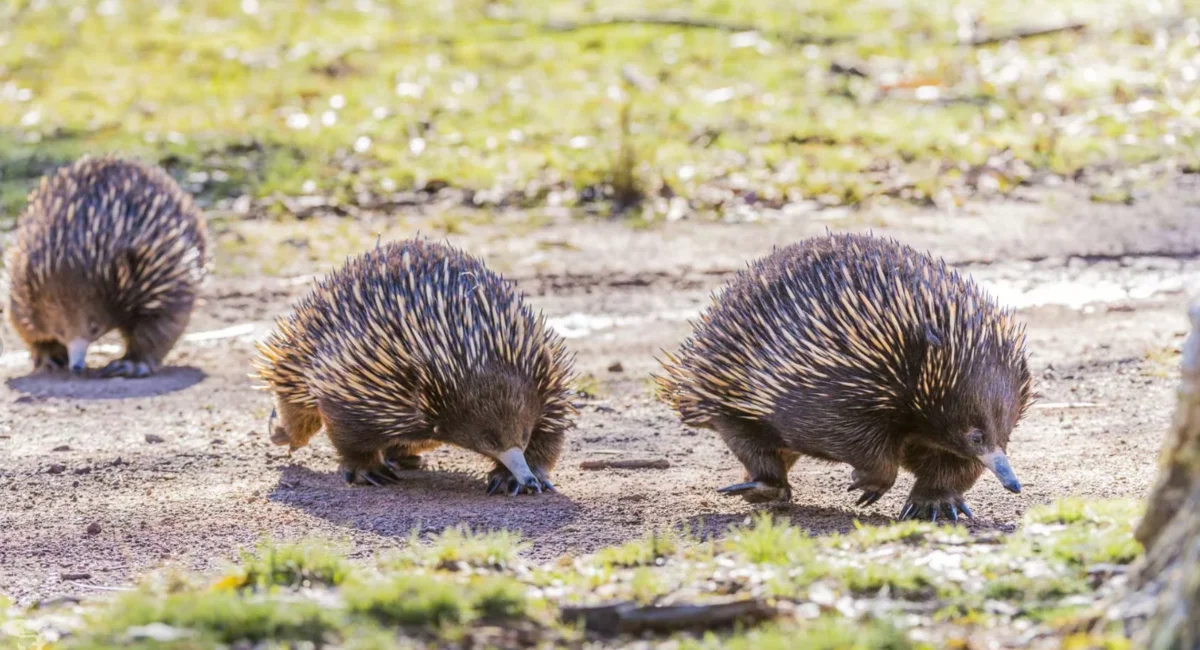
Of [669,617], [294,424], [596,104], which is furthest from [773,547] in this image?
[596,104]

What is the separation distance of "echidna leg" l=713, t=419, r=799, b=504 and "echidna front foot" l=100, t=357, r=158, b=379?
464 centimetres

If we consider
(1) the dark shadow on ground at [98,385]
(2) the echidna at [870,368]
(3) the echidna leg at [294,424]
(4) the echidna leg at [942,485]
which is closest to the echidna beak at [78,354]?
(1) the dark shadow on ground at [98,385]

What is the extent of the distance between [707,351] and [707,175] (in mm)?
7263

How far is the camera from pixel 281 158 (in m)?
14.2

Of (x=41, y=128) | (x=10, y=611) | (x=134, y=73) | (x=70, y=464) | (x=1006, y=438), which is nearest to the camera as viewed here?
(x=10, y=611)

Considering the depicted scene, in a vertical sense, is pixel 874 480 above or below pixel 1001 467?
below

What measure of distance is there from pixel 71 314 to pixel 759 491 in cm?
504

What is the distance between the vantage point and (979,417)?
5.82 metres

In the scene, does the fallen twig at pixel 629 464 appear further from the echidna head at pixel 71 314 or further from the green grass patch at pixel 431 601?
the echidna head at pixel 71 314

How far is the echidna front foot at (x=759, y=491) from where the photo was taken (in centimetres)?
657

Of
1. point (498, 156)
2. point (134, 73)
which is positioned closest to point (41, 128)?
point (134, 73)

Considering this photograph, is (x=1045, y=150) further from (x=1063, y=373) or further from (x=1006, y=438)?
(x=1006, y=438)

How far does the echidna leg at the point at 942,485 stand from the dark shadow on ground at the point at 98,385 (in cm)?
497

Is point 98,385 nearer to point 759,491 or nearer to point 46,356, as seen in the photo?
point 46,356
